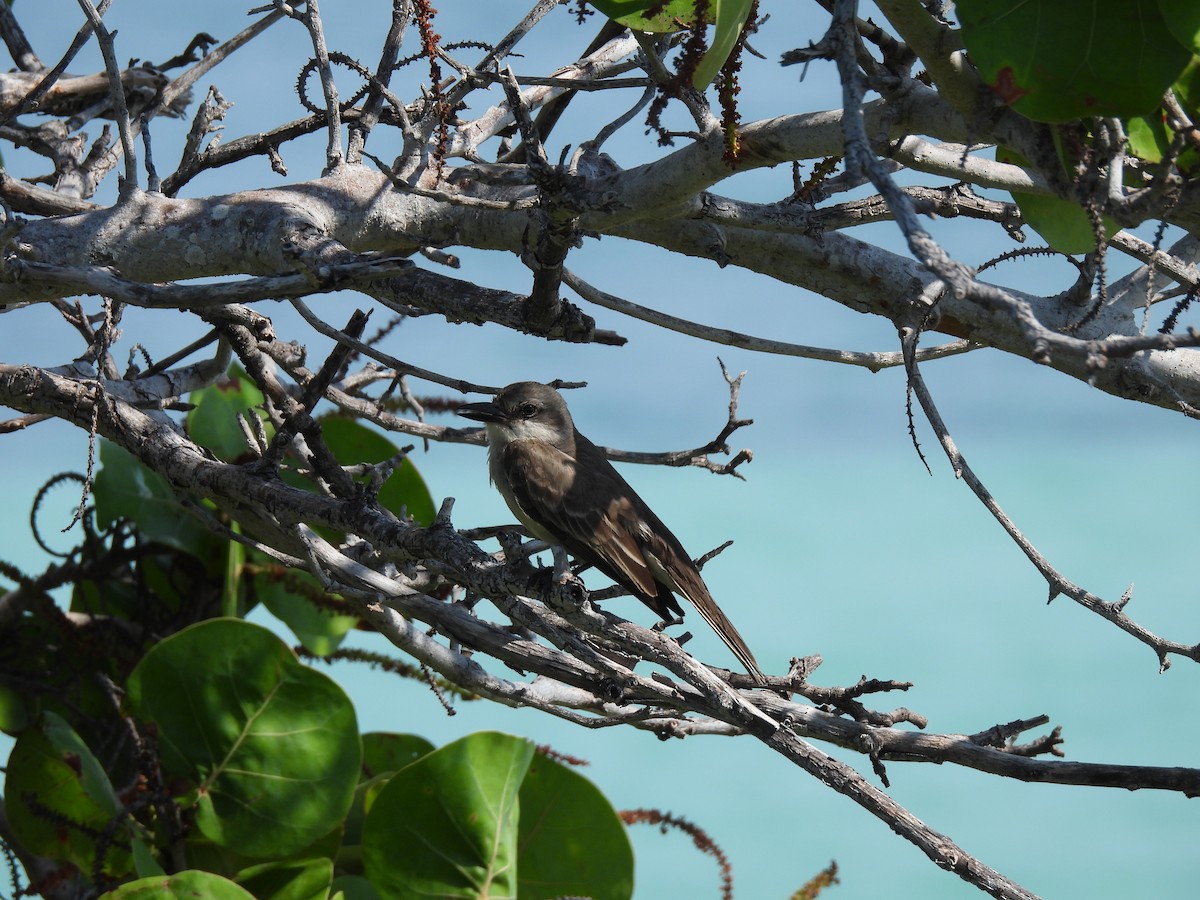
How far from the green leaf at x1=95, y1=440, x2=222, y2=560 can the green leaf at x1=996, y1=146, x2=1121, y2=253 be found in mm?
3415

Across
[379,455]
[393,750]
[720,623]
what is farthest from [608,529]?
[393,750]

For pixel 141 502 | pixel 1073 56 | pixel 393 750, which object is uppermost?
pixel 1073 56

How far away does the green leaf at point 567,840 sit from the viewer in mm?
3760

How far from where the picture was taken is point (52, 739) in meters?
3.79

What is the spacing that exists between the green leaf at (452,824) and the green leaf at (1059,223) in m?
2.10

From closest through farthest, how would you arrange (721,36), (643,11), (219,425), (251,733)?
(721,36)
(643,11)
(251,733)
(219,425)

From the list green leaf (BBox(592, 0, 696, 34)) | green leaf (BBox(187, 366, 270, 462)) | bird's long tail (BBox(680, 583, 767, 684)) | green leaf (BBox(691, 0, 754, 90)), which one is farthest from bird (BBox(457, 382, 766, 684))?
green leaf (BBox(691, 0, 754, 90))

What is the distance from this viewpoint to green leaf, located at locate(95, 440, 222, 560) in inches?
187

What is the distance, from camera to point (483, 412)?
526cm

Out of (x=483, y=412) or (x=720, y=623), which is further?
(x=483, y=412)

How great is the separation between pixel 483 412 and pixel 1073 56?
140 inches

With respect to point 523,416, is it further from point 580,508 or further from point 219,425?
point 219,425

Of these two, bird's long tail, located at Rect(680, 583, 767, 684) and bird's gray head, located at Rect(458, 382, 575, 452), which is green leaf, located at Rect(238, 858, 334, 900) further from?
bird's gray head, located at Rect(458, 382, 575, 452)

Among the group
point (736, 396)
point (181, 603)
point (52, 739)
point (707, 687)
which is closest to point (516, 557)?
point (707, 687)
